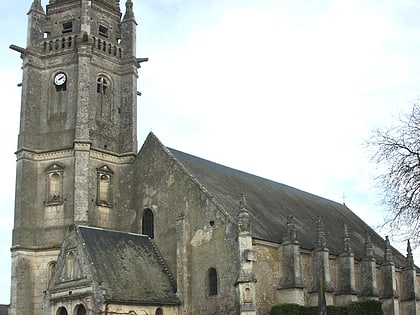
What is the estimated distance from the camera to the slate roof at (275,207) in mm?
39125

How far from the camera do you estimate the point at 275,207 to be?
145 feet

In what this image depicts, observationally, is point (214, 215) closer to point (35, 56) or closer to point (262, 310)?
point (262, 310)

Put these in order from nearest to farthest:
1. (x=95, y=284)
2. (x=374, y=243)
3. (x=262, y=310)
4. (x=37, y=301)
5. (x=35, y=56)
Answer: (x=95, y=284) → (x=262, y=310) → (x=37, y=301) → (x=35, y=56) → (x=374, y=243)

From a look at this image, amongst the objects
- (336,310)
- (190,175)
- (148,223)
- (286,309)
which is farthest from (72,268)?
(336,310)

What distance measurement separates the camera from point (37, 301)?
39.3m

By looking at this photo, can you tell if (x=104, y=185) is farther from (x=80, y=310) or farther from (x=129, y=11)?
(x=129, y=11)

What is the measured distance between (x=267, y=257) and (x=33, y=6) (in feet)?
72.0

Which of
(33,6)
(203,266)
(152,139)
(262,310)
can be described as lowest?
(262,310)

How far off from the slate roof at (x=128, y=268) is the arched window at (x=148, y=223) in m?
1.32

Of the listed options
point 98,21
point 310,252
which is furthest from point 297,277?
point 98,21

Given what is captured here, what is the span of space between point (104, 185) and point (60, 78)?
7.31 meters

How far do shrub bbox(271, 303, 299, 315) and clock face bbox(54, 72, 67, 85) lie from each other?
758 inches

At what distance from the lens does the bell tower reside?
39.9m

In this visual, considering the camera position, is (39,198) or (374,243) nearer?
(39,198)
